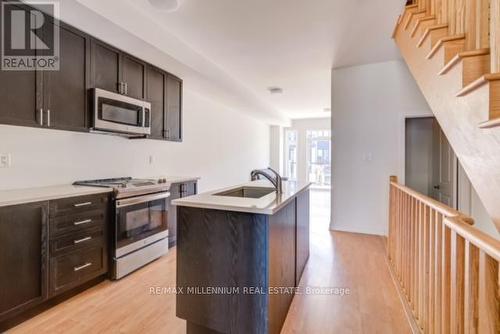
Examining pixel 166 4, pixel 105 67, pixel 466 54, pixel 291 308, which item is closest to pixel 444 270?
pixel 466 54

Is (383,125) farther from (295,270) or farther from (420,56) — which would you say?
(295,270)

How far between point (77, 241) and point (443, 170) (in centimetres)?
464

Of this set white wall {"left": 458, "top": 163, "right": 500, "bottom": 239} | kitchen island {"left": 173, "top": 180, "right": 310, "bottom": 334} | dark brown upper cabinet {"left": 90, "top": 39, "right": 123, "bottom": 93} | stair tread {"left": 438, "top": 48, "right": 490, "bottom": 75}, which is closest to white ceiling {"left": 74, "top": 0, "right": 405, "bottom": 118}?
dark brown upper cabinet {"left": 90, "top": 39, "right": 123, "bottom": 93}

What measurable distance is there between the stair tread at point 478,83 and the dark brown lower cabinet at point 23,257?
276 centimetres

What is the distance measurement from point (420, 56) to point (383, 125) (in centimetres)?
187

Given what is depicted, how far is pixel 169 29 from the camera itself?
2.67 metres

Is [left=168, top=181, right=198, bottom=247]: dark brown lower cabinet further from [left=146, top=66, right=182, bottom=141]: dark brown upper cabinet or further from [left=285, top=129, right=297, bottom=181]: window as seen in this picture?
[left=285, top=129, right=297, bottom=181]: window

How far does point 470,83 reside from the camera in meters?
1.17

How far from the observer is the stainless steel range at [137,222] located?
2.42m

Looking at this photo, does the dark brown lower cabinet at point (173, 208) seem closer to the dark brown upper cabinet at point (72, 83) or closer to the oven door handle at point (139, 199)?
the oven door handle at point (139, 199)

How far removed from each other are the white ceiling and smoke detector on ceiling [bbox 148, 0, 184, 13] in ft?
0.16

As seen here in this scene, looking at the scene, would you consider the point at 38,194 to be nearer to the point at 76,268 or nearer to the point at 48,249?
the point at 48,249

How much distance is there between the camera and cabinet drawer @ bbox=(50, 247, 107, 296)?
1960 mm

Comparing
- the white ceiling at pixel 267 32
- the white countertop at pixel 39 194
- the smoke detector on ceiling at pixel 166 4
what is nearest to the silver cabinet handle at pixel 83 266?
the white countertop at pixel 39 194
